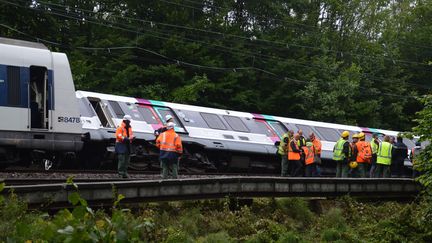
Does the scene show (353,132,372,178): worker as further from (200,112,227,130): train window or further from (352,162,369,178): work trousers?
(200,112,227,130): train window

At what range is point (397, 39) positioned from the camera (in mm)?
51344

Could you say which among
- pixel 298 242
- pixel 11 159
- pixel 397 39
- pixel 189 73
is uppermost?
pixel 397 39

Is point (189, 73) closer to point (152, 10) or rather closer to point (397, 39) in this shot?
point (152, 10)

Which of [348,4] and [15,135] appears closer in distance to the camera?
[15,135]

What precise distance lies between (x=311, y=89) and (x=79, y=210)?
3324 cm

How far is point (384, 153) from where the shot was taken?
1961cm

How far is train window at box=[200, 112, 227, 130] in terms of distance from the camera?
73.6 feet

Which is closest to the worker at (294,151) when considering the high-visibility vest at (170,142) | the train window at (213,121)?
the train window at (213,121)

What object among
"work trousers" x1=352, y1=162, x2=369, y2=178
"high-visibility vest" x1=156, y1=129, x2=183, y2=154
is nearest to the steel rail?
"high-visibility vest" x1=156, y1=129, x2=183, y2=154

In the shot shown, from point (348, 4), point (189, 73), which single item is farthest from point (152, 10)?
point (348, 4)

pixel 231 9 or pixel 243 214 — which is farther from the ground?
pixel 231 9

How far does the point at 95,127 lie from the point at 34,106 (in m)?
3.28

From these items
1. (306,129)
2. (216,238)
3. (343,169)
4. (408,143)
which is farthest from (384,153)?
(408,143)

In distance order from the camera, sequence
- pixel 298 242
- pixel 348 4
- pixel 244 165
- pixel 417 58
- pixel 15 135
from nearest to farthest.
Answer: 1. pixel 298 242
2. pixel 15 135
3. pixel 244 165
4. pixel 348 4
5. pixel 417 58
